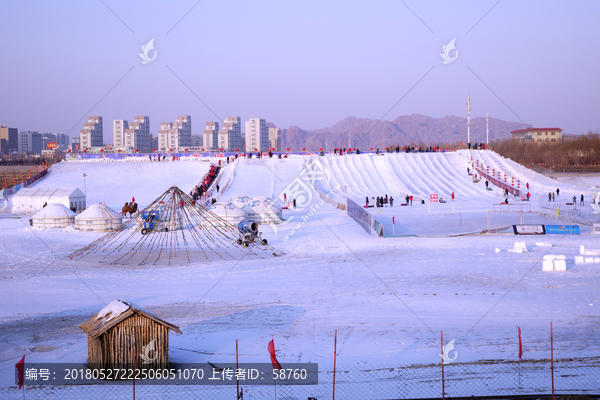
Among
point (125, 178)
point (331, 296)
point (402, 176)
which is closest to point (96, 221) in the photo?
point (331, 296)

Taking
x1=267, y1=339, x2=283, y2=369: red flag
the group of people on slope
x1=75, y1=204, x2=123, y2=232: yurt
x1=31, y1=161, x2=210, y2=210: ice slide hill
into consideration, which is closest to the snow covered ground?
x1=75, y1=204, x2=123, y2=232: yurt

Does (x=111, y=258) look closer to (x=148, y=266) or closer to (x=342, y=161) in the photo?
(x=148, y=266)

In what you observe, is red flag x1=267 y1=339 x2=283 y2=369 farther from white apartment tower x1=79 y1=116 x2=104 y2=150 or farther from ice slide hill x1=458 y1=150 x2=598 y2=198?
white apartment tower x1=79 y1=116 x2=104 y2=150

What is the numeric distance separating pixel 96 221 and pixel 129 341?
19.5 m

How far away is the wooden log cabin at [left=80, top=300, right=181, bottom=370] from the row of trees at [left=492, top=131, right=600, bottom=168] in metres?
87.1

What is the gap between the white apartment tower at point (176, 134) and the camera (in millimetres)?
136875

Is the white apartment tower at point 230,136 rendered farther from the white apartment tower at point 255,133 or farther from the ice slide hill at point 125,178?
the ice slide hill at point 125,178

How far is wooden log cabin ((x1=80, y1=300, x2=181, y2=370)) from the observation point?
863 cm

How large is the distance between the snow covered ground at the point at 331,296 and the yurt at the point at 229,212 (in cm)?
164

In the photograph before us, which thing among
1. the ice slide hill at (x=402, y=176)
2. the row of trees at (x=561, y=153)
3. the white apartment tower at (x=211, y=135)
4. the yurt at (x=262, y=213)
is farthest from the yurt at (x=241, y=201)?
the white apartment tower at (x=211, y=135)

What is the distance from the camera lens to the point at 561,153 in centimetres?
9475

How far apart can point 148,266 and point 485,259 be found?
11400 mm

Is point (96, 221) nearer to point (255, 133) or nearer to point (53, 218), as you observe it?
point (53, 218)

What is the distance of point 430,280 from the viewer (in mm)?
15789
